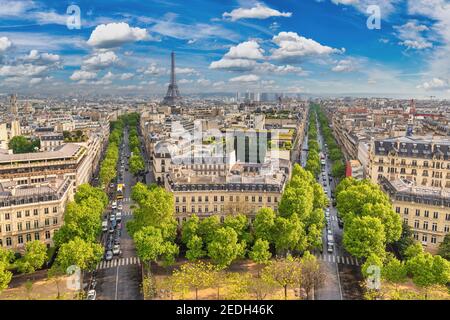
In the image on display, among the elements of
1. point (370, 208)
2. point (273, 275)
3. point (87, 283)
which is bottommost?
point (87, 283)

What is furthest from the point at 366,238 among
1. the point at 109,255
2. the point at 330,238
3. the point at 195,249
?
the point at 109,255

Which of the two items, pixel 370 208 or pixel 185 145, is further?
pixel 185 145

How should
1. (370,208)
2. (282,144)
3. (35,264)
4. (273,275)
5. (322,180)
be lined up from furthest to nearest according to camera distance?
(282,144) < (322,180) < (370,208) < (35,264) < (273,275)

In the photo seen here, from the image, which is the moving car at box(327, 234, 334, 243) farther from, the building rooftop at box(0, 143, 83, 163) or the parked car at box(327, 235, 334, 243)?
the building rooftop at box(0, 143, 83, 163)

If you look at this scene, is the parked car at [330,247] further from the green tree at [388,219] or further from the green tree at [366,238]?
the green tree at [388,219]

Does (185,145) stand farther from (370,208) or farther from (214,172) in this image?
(370,208)

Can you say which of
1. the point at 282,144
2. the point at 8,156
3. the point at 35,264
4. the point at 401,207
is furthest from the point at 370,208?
the point at 8,156

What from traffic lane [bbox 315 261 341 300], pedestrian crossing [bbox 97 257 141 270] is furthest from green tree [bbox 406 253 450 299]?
pedestrian crossing [bbox 97 257 141 270]

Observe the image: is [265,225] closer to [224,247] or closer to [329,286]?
[224,247]
